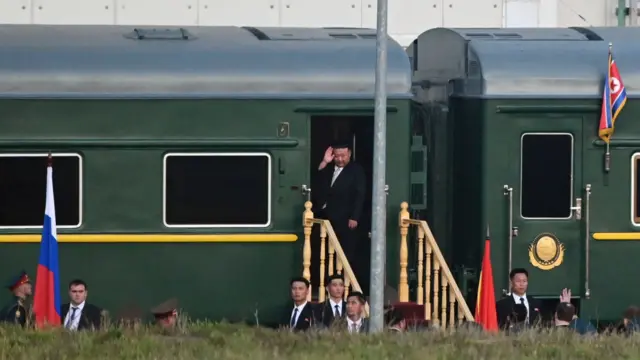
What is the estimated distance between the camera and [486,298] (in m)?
15.1

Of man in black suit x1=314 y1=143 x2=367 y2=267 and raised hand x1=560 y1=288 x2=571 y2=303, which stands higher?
man in black suit x1=314 y1=143 x2=367 y2=267

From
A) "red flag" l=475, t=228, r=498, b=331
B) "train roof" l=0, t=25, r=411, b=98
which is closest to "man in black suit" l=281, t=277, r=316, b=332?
"red flag" l=475, t=228, r=498, b=331

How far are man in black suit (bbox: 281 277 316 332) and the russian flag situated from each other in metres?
2.23

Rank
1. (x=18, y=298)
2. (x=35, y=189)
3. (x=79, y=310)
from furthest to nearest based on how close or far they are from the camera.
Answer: (x=35, y=189) → (x=18, y=298) → (x=79, y=310)

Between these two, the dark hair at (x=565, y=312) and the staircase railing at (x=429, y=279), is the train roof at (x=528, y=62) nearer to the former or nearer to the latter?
the staircase railing at (x=429, y=279)

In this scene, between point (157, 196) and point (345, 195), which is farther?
point (345, 195)

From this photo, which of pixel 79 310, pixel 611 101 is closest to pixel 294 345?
pixel 79 310

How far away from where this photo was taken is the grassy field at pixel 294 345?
440 inches

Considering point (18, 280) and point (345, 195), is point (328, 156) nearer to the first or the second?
point (345, 195)

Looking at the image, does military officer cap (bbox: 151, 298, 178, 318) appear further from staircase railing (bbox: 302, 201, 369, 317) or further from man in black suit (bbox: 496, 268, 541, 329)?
man in black suit (bbox: 496, 268, 541, 329)

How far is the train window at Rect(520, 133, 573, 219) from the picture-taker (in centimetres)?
1591

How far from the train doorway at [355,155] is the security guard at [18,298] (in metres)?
2.99

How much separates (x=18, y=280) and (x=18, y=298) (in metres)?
0.19

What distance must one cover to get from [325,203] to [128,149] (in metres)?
2.11
